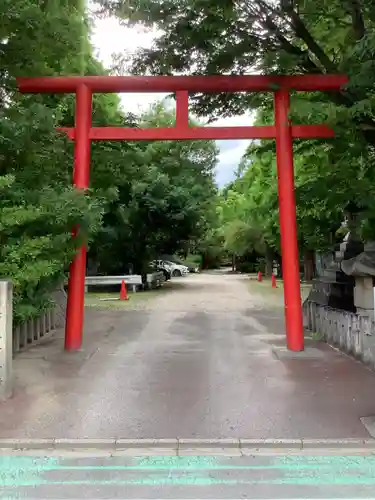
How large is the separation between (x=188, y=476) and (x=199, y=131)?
6.26 m

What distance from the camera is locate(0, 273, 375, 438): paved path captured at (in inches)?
211

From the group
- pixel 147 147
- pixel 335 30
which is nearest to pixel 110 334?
pixel 335 30

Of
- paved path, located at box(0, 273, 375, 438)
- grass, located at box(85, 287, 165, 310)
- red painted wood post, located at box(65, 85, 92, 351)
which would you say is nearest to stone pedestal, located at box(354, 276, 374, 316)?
paved path, located at box(0, 273, 375, 438)

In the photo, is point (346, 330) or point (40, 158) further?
point (346, 330)

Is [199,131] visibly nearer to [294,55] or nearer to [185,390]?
[294,55]

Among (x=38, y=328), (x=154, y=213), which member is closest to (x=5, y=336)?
(x=38, y=328)

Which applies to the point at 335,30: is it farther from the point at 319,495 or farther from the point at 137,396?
the point at 319,495

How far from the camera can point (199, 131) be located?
355 inches

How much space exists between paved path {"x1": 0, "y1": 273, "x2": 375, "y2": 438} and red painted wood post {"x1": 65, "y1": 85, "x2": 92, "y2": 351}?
0.40m

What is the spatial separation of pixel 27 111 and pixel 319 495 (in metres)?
7.07

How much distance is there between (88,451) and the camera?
15.9 feet

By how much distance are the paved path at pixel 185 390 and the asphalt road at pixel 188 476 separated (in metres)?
0.48

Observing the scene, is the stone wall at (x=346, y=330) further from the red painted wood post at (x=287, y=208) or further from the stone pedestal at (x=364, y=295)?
the red painted wood post at (x=287, y=208)

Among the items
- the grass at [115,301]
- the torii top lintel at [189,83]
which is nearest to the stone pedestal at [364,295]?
the torii top lintel at [189,83]
